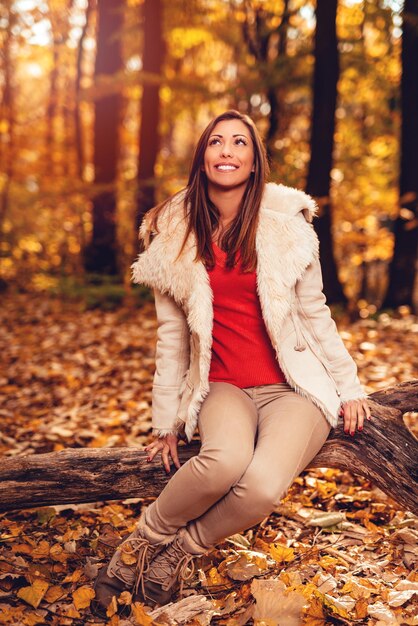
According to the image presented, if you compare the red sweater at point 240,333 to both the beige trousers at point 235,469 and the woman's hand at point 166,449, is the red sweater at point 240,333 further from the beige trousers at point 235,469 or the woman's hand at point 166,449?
the woman's hand at point 166,449

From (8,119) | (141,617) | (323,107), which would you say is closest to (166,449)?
(141,617)

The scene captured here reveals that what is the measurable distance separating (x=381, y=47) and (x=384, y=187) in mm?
2800

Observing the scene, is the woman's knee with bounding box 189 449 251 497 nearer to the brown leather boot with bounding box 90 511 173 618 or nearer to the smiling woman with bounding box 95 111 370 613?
the smiling woman with bounding box 95 111 370 613

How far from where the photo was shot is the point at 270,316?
9.11 feet

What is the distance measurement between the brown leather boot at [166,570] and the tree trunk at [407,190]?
7.20 m

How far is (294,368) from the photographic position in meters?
2.79

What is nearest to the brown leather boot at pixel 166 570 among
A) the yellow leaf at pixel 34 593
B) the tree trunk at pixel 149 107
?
the yellow leaf at pixel 34 593

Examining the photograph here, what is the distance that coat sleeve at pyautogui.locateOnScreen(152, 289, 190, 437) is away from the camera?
114 inches

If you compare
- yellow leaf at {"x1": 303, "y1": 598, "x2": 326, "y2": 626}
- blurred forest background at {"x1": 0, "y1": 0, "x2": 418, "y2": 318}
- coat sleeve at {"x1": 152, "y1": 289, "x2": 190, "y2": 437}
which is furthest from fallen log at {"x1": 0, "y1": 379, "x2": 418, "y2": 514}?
blurred forest background at {"x1": 0, "y1": 0, "x2": 418, "y2": 318}

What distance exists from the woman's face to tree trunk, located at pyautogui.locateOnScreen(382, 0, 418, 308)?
636 cm

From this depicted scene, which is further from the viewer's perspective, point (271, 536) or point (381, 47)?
point (381, 47)

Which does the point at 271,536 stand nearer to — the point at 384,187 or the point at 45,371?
the point at 45,371

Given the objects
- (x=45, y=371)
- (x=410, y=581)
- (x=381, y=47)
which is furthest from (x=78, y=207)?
(x=410, y=581)

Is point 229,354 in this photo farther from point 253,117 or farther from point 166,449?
point 253,117
